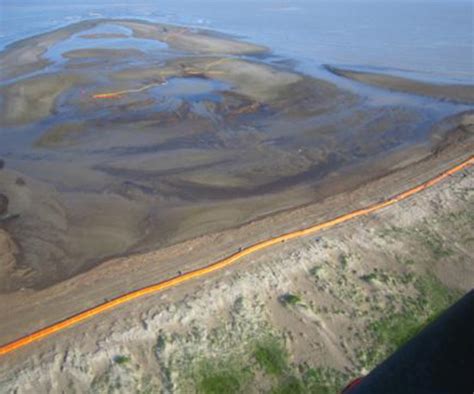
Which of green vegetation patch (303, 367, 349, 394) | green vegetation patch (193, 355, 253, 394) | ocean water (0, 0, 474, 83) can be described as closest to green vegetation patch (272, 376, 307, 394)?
green vegetation patch (303, 367, 349, 394)

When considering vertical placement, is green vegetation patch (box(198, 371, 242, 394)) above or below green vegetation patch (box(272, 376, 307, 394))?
above

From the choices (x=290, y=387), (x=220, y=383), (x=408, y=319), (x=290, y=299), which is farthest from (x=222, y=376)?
(x=408, y=319)

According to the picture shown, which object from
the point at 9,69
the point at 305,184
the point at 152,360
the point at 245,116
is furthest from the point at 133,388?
the point at 9,69

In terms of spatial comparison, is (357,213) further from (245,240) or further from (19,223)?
(19,223)

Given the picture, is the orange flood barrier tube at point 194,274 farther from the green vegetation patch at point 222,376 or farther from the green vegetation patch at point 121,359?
the green vegetation patch at point 222,376

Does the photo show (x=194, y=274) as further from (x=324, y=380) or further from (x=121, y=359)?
(x=324, y=380)

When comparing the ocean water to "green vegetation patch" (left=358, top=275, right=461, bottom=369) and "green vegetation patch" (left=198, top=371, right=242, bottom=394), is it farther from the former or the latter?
"green vegetation patch" (left=198, top=371, right=242, bottom=394)
